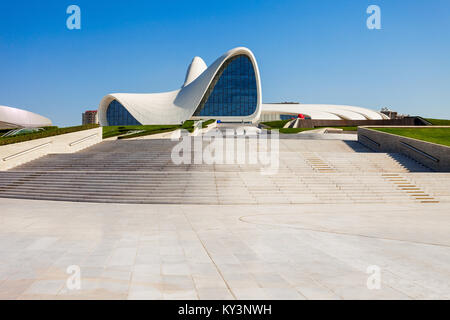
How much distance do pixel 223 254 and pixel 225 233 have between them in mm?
1633

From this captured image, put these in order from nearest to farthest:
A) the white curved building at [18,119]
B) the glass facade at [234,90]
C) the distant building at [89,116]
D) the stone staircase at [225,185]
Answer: the stone staircase at [225,185]
the white curved building at [18,119]
the glass facade at [234,90]
the distant building at [89,116]

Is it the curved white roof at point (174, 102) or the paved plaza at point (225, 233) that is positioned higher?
the curved white roof at point (174, 102)

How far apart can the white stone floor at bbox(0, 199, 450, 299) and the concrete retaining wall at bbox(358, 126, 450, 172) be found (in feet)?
27.3

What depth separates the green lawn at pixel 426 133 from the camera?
753 inches

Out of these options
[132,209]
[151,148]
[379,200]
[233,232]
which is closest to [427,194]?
[379,200]

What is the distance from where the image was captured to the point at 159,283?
3.86 m

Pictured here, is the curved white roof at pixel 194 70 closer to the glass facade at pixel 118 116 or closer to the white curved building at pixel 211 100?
the white curved building at pixel 211 100

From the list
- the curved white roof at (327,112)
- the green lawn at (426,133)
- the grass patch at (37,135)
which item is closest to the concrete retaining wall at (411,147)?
the green lawn at (426,133)

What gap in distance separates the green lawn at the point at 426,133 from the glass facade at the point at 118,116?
3970 centimetres

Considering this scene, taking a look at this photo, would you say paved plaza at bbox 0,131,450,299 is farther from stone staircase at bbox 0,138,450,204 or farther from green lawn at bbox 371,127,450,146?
green lawn at bbox 371,127,450,146

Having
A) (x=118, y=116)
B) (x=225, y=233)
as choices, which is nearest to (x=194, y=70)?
(x=118, y=116)

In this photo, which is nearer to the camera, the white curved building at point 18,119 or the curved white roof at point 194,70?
the white curved building at point 18,119

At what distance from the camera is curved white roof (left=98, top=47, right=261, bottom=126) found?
2016 inches

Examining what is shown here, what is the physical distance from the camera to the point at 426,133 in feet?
70.7
